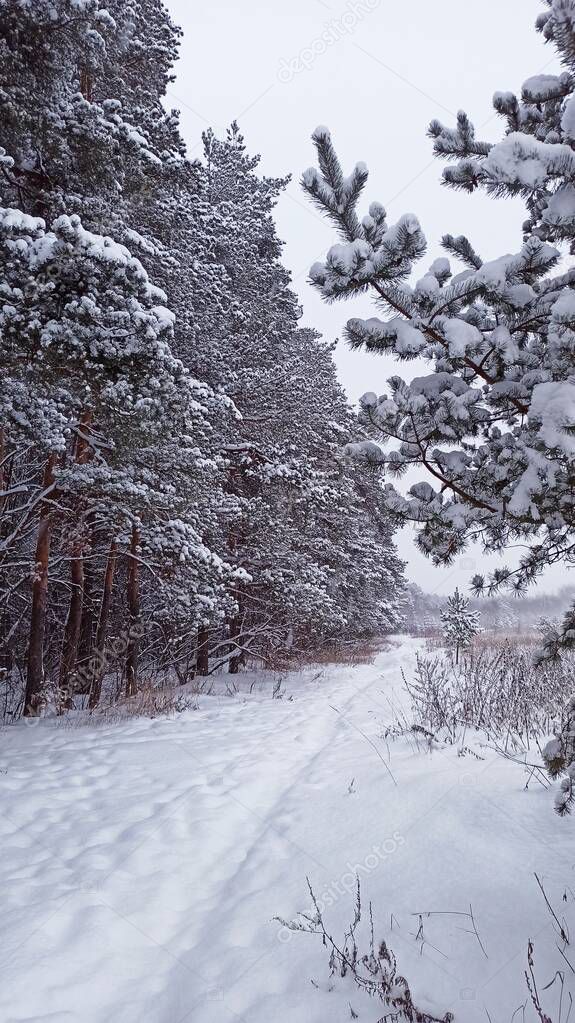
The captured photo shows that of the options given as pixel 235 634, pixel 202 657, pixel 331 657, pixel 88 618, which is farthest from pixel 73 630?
pixel 331 657

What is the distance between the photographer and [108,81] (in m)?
7.86

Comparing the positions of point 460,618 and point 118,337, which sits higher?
point 118,337

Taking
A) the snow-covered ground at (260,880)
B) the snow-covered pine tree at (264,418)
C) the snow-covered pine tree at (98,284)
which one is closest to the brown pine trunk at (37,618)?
the snow-covered pine tree at (98,284)

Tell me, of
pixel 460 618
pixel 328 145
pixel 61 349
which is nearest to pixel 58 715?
pixel 61 349

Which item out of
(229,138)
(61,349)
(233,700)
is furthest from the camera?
(229,138)

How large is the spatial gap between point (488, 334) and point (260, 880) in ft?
11.6

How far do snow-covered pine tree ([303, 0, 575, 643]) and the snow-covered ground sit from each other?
146 centimetres

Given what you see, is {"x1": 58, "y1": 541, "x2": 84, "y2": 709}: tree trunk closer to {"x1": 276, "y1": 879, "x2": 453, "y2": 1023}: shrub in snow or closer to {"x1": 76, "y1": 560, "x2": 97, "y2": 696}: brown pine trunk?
{"x1": 76, "y1": 560, "x2": 97, "y2": 696}: brown pine trunk

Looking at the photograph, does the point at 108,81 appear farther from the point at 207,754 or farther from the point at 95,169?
the point at 207,754

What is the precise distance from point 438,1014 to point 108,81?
1124cm

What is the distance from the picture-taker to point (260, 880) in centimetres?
317

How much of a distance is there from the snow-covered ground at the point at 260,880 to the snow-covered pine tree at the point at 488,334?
1460 mm

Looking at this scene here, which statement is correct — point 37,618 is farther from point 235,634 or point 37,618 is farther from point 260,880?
point 235,634

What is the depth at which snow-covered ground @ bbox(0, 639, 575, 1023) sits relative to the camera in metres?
2.16
